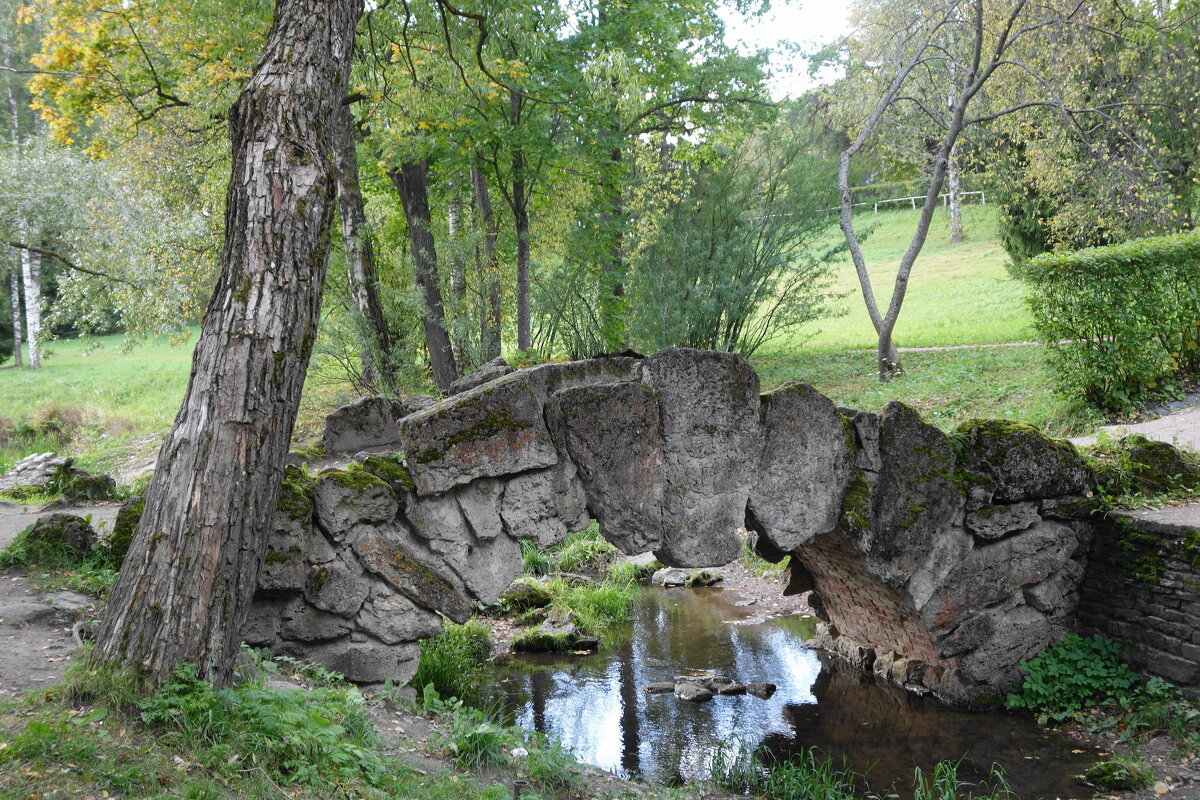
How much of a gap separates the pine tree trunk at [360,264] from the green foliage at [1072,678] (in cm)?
849

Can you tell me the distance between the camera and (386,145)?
1158 cm

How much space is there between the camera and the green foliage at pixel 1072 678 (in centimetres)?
625

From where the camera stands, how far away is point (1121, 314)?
8734 mm

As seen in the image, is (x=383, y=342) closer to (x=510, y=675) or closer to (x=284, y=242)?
(x=510, y=675)

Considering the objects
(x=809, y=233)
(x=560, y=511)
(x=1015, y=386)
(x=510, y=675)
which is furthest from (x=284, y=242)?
(x=809, y=233)

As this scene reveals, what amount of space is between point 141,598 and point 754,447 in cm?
374

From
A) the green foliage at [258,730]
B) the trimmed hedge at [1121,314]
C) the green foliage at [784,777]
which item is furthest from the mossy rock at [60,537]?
the trimmed hedge at [1121,314]

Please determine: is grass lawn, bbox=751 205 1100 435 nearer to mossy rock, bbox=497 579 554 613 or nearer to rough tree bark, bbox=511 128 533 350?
rough tree bark, bbox=511 128 533 350

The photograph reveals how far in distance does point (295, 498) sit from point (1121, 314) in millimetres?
8012

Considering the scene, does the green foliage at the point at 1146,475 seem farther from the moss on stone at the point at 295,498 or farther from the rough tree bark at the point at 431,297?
the rough tree bark at the point at 431,297

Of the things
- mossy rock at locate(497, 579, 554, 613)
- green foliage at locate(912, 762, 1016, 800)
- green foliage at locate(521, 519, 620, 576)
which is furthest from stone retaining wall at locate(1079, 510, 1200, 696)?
green foliage at locate(521, 519, 620, 576)

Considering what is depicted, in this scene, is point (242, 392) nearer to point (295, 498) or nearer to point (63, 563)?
point (295, 498)

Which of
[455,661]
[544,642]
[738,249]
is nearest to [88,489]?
[455,661]

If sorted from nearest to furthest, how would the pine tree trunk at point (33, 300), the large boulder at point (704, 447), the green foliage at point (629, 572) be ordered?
the large boulder at point (704, 447) < the green foliage at point (629, 572) < the pine tree trunk at point (33, 300)
